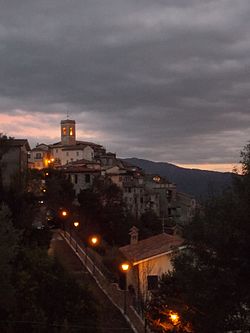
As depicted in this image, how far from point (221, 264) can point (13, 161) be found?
112 ft

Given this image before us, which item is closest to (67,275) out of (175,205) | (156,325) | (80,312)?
(80,312)

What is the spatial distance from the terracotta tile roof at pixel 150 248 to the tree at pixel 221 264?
677 inches

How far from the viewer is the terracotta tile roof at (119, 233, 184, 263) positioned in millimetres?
35375

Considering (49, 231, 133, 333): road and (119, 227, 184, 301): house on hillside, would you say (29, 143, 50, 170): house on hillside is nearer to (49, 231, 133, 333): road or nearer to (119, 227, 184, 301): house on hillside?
(49, 231, 133, 333): road

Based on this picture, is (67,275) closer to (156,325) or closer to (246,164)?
(156,325)

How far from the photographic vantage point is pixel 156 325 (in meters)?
24.0

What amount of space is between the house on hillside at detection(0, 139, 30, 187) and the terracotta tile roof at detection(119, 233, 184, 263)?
9.74 metres

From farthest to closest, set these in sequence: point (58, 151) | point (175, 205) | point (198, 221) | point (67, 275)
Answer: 1. point (58, 151)
2. point (175, 205)
3. point (67, 275)
4. point (198, 221)

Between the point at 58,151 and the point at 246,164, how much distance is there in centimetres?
10315

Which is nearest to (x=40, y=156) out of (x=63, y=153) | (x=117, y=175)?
(x=63, y=153)

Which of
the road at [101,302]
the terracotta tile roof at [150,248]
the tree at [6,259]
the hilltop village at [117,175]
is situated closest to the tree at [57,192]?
the hilltop village at [117,175]

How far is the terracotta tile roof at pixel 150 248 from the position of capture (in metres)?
35.4

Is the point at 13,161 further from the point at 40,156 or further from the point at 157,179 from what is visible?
the point at 157,179

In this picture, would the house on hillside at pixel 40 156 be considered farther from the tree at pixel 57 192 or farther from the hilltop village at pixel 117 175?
the tree at pixel 57 192
